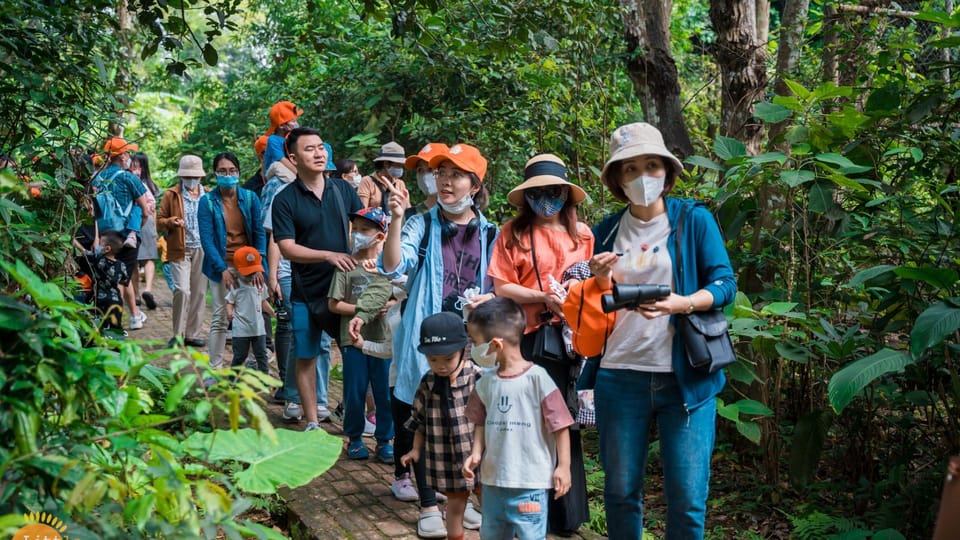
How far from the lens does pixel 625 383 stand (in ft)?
12.3

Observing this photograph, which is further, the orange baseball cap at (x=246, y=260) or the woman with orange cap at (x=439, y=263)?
the orange baseball cap at (x=246, y=260)

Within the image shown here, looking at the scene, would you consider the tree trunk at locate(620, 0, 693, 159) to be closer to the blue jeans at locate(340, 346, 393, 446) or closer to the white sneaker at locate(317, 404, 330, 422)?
the blue jeans at locate(340, 346, 393, 446)

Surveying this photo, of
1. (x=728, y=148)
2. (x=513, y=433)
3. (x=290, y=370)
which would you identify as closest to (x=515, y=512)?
(x=513, y=433)

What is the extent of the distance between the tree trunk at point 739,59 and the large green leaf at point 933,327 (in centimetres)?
284

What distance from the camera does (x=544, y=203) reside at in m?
4.68

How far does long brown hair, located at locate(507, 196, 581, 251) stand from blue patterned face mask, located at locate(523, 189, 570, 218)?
1.3 inches

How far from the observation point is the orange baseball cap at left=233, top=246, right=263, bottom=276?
7418 millimetres

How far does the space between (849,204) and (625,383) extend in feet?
7.92

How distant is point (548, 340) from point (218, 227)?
14.2 ft

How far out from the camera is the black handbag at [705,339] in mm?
3514

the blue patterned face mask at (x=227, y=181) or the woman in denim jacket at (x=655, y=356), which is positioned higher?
the blue patterned face mask at (x=227, y=181)

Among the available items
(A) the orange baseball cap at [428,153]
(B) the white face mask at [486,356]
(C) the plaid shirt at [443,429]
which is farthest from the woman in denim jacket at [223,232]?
(B) the white face mask at [486,356]

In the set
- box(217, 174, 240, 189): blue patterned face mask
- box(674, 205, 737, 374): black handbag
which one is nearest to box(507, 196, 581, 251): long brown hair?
box(674, 205, 737, 374): black handbag

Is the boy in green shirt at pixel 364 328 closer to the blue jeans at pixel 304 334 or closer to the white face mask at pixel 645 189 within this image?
the blue jeans at pixel 304 334
